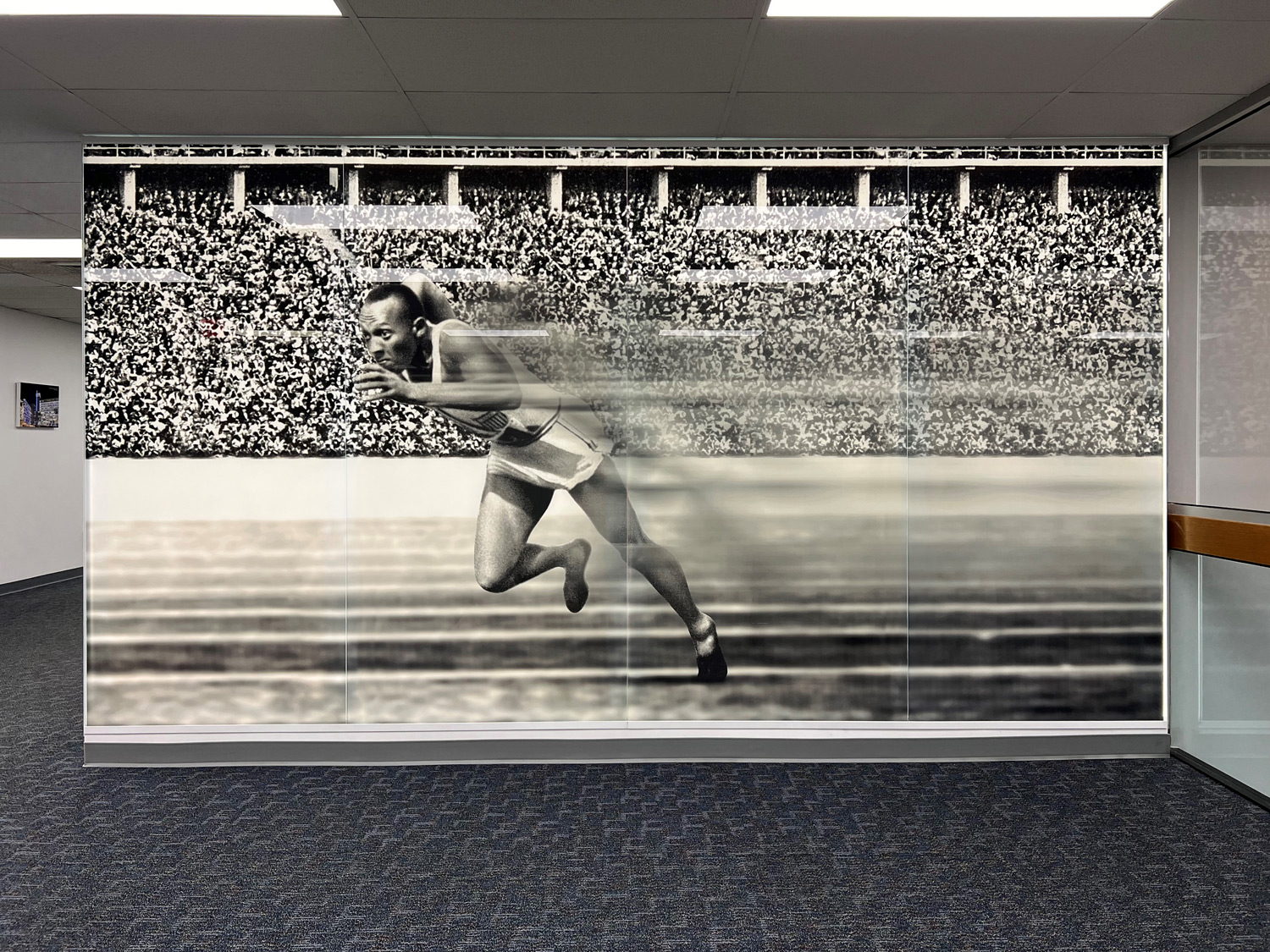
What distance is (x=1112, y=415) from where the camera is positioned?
416 cm

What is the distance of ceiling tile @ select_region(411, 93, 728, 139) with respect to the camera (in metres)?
3.61

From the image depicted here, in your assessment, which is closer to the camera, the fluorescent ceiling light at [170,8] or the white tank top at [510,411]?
the fluorescent ceiling light at [170,8]

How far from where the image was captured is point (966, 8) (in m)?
2.94

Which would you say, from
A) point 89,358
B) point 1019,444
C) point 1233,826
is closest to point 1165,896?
point 1233,826

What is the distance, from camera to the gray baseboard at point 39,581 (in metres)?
8.91

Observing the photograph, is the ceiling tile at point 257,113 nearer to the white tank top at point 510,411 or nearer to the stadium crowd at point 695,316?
the stadium crowd at point 695,316

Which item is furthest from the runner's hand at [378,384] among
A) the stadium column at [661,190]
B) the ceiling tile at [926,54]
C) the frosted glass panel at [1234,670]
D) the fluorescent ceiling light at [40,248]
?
the frosted glass panel at [1234,670]

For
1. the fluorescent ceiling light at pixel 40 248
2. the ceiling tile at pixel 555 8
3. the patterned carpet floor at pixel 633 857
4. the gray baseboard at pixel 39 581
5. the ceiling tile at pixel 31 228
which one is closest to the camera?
the patterned carpet floor at pixel 633 857

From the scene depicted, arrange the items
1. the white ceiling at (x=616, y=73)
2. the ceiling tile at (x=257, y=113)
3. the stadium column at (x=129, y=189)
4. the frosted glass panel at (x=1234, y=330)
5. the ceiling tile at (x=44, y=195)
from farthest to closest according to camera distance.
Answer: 1. the ceiling tile at (x=44, y=195)
2. the stadium column at (x=129, y=189)
3. the frosted glass panel at (x=1234, y=330)
4. the ceiling tile at (x=257, y=113)
5. the white ceiling at (x=616, y=73)

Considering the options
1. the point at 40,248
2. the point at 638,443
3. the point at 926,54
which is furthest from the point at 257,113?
the point at 40,248

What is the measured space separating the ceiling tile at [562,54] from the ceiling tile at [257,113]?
36 cm

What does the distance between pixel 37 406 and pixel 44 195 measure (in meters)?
5.44

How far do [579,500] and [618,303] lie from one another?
93 centimetres

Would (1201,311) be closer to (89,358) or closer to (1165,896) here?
(1165,896)
